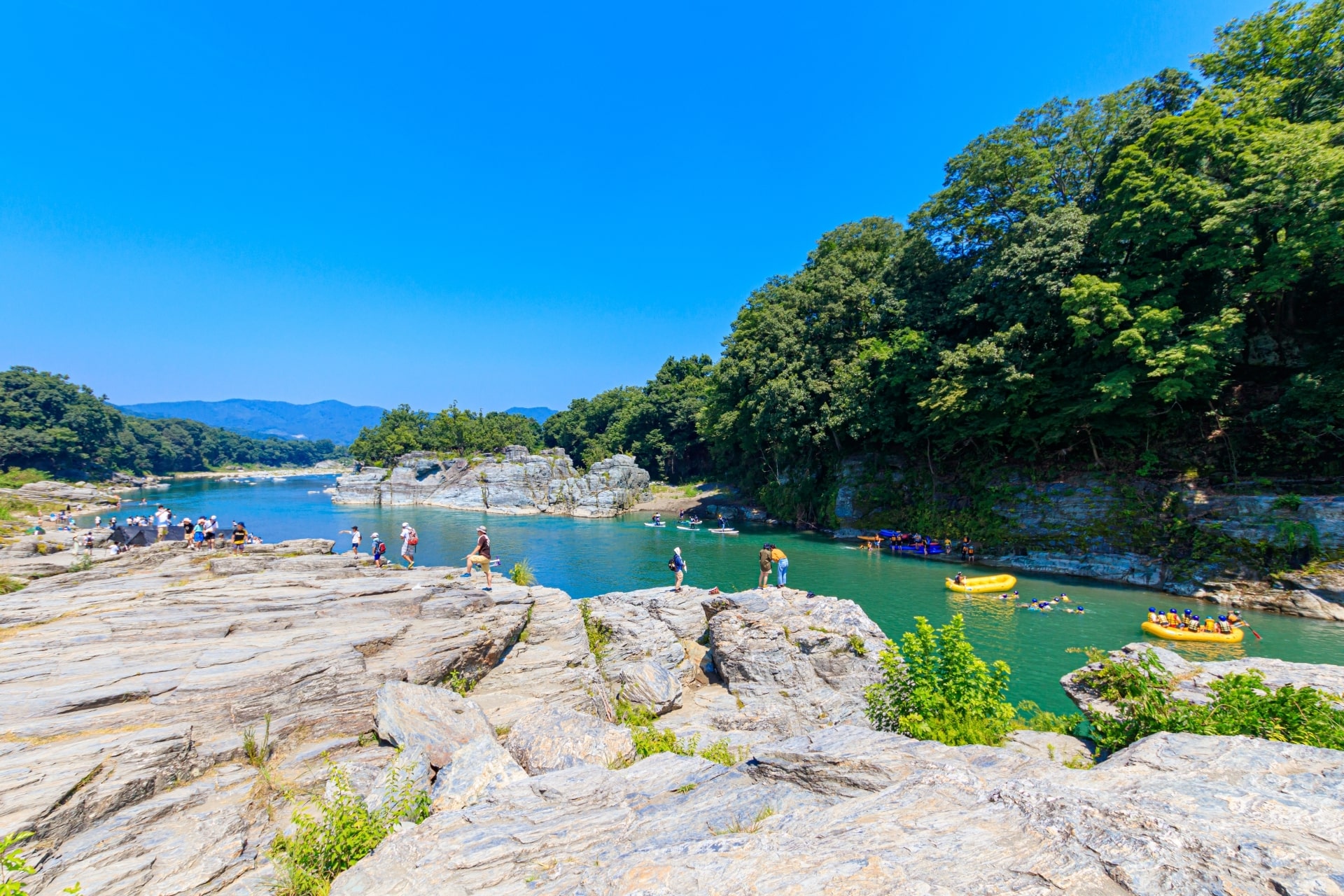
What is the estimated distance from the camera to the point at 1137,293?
2166 centimetres

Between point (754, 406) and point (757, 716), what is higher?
point (754, 406)

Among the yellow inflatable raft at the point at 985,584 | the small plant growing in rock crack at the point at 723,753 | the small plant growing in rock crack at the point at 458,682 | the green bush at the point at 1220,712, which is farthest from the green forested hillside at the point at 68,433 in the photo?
the green bush at the point at 1220,712

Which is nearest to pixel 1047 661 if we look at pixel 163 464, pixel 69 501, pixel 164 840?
pixel 164 840

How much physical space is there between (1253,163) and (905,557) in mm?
21923

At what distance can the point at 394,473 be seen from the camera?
69.2 metres

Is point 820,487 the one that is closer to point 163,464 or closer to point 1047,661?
point 1047,661

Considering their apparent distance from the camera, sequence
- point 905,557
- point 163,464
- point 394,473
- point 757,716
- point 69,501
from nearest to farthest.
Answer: point 757,716 → point 905,557 → point 69,501 → point 394,473 → point 163,464

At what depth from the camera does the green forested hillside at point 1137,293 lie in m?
19.8

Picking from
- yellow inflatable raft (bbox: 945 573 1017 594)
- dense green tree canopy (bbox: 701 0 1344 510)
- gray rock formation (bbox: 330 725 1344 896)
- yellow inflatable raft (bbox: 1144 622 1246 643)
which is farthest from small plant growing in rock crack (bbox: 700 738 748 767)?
dense green tree canopy (bbox: 701 0 1344 510)

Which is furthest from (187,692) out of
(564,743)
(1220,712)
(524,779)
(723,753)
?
(1220,712)

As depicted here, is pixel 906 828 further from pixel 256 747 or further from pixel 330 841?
pixel 256 747

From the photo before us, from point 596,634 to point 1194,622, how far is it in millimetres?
20531

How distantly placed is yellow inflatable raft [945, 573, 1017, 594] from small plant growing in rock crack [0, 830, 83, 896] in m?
26.2

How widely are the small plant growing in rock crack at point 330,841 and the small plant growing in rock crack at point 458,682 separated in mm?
4518
